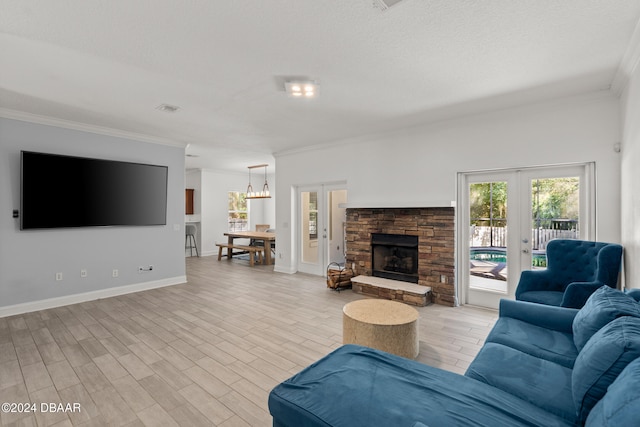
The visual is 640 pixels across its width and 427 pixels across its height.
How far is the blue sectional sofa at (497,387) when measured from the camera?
47.0 inches

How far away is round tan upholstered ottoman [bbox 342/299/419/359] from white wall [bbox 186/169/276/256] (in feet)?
24.2

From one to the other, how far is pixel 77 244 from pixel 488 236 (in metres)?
5.97

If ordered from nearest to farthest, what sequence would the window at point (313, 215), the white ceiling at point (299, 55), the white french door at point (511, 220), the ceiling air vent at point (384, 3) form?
the ceiling air vent at point (384, 3), the white ceiling at point (299, 55), the white french door at point (511, 220), the window at point (313, 215)

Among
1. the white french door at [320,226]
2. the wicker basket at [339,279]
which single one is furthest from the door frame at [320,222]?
the wicker basket at [339,279]

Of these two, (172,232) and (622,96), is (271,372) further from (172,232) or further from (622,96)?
(622,96)

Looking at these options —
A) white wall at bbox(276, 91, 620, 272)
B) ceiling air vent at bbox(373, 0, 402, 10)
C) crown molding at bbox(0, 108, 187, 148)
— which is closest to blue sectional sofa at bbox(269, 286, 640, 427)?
ceiling air vent at bbox(373, 0, 402, 10)

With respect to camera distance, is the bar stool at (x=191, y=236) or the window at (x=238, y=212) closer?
the bar stool at (x=191, y=236)

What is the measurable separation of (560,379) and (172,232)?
569 cm

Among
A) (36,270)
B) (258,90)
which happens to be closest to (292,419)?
(258,90)

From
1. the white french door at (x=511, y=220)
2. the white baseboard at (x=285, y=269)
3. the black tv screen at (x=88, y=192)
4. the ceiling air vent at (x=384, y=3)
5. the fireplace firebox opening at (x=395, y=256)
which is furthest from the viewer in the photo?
the white baseboard at (x=285, y=269)

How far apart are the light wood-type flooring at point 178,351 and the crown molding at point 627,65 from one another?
2.81 meters

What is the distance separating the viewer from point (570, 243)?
3.17 metres

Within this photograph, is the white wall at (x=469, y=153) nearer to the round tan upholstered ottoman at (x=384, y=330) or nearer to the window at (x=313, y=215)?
the window at (x=313, y=215)

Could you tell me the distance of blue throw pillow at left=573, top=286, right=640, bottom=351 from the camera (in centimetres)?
156
